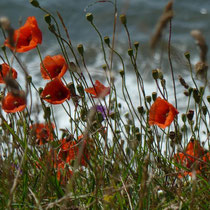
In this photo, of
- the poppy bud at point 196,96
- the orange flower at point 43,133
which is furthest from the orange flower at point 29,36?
the poppy bud at point 196,96

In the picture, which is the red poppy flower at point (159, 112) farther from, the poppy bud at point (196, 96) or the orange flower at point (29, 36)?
the orange flower at point (29, 36)

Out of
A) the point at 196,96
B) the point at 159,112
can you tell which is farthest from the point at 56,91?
the point at 196,96

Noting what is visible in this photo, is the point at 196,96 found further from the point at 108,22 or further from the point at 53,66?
the point at 108,22

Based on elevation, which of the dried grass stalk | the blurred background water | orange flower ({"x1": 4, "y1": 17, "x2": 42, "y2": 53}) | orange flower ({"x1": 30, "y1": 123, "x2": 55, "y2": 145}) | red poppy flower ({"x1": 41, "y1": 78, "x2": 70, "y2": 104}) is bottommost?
orange flower ({"x1": 30, "y1": 123, "x2": 55, "y2": 145})

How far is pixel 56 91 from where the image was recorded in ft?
5.40

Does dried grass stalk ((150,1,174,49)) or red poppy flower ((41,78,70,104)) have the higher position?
red poppy flower ((41,78,70,104))

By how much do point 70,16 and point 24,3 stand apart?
0.57 meters

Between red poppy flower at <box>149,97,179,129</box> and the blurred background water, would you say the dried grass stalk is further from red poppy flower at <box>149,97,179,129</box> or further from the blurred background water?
the blurred background water

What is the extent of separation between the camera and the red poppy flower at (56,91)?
161cm

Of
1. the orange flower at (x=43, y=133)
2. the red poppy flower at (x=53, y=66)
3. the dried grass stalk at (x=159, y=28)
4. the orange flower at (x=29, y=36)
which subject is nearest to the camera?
the dried grass stalk at (x=159, y=28)

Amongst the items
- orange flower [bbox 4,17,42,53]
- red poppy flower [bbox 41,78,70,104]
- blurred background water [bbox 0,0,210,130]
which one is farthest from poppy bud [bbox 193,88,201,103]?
blurred background water [bbox 0,0,210,130]

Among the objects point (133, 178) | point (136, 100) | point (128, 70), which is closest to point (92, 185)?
point (133, 178)

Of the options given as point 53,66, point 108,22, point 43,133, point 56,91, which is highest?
point 108,22

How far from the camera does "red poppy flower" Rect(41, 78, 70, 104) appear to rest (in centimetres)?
161
